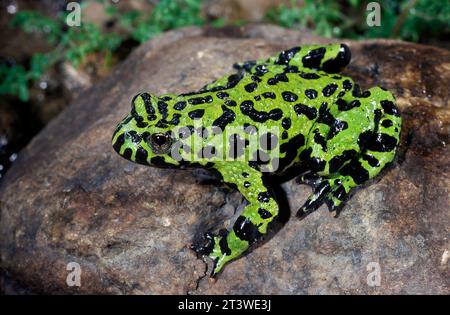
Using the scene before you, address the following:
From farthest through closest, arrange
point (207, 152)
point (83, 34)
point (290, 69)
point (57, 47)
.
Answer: point (57, 47), point (83, 34), point (290, 69), point (207, 152)

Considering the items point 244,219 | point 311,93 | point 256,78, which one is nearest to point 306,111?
point 311,93

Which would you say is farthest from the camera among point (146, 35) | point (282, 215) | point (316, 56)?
point (146, 35)

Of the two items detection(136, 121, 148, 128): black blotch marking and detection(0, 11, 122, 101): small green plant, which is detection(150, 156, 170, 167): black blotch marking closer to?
detection(136, 121, 148, 128): black blotch marking

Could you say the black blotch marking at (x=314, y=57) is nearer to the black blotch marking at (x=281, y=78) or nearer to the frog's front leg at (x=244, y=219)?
the black blotch marking at (x=281, y=78)

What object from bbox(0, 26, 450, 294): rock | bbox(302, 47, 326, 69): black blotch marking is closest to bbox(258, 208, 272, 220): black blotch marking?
bbox(0, 26, 450, 294): rock

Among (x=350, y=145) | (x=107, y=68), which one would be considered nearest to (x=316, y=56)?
(x=350, y=145)

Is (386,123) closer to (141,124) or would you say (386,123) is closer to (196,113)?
(196,113)
